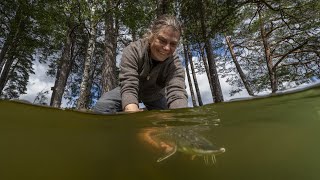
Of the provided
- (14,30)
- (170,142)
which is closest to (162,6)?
(14,30)

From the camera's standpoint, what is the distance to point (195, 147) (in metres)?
2.29

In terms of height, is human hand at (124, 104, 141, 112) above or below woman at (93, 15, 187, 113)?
below

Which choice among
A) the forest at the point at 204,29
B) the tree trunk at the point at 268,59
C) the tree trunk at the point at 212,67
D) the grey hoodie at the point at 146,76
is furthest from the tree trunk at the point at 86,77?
the grey hoodie at the point at 146,76

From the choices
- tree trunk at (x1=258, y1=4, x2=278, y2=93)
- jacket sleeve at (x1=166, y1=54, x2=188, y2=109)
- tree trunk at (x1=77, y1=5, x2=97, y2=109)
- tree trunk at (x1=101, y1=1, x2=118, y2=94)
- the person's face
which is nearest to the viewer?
the person's face

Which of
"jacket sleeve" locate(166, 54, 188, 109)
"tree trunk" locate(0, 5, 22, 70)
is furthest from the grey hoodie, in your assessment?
"tree trunk" locate(0, 5, 22, 70)

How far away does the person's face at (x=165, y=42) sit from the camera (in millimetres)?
2920

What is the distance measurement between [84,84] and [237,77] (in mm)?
8828

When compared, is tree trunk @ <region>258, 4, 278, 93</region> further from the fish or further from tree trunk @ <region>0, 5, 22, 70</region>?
tree trunk @ <region>0, 5, 22, 70</region>

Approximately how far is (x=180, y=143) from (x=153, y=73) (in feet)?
3.47

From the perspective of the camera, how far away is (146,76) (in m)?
3.23

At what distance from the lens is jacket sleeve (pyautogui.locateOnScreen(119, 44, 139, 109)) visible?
2878mm

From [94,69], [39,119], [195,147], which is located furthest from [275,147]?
[94,69]

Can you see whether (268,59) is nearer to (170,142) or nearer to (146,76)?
(146,76)

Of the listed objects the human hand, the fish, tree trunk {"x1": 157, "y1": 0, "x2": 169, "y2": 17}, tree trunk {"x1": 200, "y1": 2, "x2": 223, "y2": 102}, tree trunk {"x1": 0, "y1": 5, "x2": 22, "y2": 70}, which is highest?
tree trunk {"x1": 0, "y1": 5, "x2": 22, "y2": 70}
